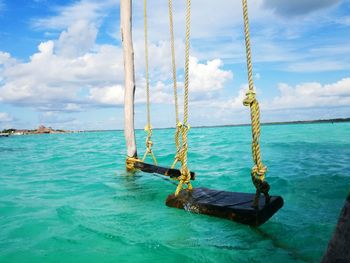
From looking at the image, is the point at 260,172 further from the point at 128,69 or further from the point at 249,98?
the point at 128,69

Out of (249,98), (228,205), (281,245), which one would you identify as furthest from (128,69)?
(281,245)

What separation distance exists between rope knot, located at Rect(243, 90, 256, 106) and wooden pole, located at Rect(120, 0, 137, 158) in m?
6.37

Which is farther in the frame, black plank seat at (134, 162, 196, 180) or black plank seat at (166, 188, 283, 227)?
black plank seat at (134, 162, 196, 180)

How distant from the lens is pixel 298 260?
11.4 feet

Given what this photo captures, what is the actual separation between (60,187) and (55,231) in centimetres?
397

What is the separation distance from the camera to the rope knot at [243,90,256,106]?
124 inches

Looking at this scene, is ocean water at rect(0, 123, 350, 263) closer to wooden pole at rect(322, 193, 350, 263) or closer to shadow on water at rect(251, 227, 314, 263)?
shadow on water at rect(251, 227, 314, 263)

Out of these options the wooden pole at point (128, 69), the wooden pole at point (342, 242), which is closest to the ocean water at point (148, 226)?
the wooden pole at point (128, 69)

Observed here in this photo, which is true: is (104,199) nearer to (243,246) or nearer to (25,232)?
(25,232)

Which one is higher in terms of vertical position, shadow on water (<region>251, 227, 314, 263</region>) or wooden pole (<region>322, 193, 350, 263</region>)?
wooden pole (<region>322, 193, 350, 263</region>)

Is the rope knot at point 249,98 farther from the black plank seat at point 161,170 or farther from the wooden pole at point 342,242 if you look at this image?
the black plank seat at point 161,170

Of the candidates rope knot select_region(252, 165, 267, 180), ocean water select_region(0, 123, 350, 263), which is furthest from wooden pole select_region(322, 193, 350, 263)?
ocean water select_region(0, 123, 350, 263)

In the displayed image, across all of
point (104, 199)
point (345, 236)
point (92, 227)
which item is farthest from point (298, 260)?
point (104, 199)

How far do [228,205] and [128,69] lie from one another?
6137 millimetres
